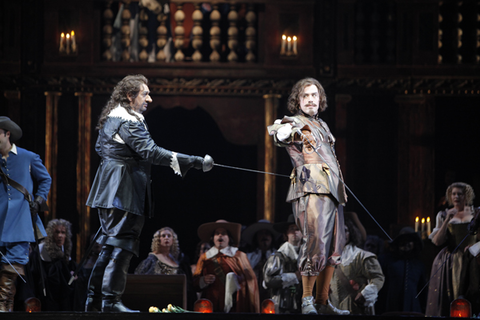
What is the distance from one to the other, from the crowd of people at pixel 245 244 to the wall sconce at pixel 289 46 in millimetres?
2313

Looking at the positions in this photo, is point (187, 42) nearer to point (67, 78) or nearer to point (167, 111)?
point (167, 111)

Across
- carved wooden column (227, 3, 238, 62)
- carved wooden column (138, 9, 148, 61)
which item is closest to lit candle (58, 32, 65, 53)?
carved wooden column (138, 9, 148, 61)

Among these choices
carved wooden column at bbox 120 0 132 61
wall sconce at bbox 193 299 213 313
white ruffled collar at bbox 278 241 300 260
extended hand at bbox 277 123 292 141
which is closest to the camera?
extended hand at bbox 277 123 292 141

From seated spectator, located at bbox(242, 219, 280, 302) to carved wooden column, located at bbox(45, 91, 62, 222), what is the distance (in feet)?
8.15

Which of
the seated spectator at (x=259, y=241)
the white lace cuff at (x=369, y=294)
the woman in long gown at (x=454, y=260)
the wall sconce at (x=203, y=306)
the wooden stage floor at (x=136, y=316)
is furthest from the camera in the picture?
the seated spectator at (x=259, y=241)

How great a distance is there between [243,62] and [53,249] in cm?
349

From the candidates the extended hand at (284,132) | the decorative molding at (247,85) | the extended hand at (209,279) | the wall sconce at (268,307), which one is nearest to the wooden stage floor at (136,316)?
the extended hand at (284,132)

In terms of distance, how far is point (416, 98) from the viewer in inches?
353

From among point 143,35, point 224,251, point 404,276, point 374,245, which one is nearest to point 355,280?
point 404,276

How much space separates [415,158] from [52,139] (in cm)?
454

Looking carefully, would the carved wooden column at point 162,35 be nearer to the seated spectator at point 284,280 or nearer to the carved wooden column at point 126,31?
the carved wooden column at point 126,31

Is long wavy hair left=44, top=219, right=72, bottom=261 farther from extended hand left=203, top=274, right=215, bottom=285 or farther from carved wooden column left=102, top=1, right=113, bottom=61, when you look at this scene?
carved wooden column left=102, top=1, right=113, bottom=61

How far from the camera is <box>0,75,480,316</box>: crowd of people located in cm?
444

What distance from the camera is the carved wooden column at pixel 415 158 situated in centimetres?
877
